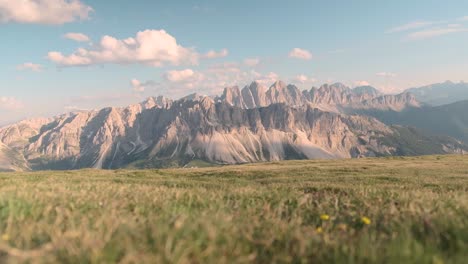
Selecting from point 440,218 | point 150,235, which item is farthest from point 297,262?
point 440,218

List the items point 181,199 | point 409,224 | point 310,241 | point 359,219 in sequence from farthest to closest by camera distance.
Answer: point 181,199 < point 359,219 < point 409,224 < point 310,241

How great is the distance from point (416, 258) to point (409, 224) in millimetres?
2602

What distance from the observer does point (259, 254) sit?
17.3 ft

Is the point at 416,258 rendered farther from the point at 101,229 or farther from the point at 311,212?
the point at 311,212

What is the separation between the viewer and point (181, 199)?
10891 mm

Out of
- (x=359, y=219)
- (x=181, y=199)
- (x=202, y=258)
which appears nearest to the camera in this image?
(x=202, y=258)

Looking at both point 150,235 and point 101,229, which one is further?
point 101,229

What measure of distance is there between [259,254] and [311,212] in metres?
4.97

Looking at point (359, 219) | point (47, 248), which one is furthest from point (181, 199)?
point (47, 248)

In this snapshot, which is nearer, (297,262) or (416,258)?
(416,258)

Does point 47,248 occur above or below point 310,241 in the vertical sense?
above

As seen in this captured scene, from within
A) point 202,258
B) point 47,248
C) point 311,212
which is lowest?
point 311,212

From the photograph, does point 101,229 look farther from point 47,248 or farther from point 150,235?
point 47,248

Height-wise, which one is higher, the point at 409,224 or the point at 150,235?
the point at 150,235
